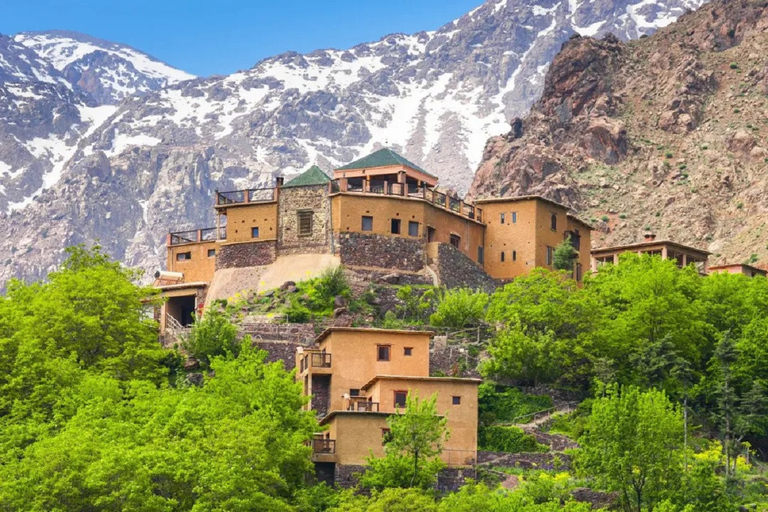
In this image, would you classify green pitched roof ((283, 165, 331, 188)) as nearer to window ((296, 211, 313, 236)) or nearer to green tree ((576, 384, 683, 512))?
window ((296, 211, 313, 236))

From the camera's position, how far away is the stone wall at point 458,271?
111062mm

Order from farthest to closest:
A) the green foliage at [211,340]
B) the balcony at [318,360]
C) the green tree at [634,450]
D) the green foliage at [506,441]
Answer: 1. the green foliage at [211,340]
2. the balcony at [318,360]
3. the green foliage at [506,441]
4. the green tree at [634,450]

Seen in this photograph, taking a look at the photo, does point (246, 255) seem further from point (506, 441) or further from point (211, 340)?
point (506, 441)

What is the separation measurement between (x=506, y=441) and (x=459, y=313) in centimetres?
1624

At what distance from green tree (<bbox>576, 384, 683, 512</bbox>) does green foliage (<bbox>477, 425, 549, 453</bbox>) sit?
6.58 meters

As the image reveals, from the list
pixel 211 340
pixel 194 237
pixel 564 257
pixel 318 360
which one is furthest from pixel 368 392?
pixel 194 237

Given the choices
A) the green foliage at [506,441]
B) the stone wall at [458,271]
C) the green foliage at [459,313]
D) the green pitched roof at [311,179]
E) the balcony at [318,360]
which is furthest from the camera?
the green pitched roof at [311,179]

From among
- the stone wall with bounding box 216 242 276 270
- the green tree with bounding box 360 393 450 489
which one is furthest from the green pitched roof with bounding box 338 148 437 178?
the green tree with bounding box 360 393 450 489

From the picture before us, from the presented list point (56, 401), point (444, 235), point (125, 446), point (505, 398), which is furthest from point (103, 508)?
point (444, 235)

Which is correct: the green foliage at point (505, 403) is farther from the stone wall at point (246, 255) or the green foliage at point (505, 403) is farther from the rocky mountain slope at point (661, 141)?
the rocky mountain slope at point (661, 141)

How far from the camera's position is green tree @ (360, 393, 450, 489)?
257ft

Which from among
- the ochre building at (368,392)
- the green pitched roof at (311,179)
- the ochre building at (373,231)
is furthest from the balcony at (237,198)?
the ochre building at (368,392)

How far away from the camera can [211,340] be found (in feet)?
325

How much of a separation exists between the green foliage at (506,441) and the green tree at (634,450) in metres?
6.58
